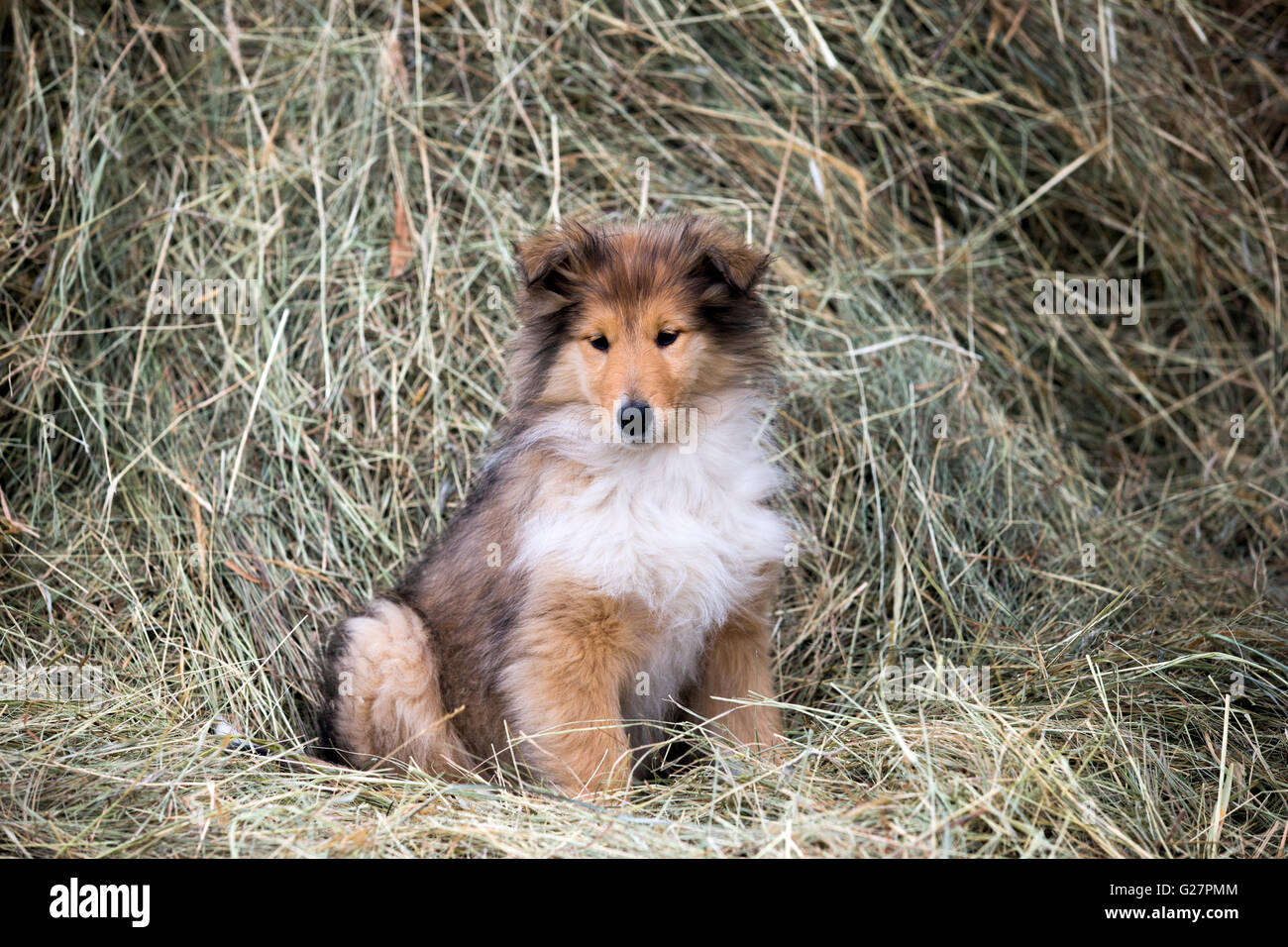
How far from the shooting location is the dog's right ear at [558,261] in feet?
13.1

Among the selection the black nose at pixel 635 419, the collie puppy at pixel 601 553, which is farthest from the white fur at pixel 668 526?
the black nose at pixel 635 419

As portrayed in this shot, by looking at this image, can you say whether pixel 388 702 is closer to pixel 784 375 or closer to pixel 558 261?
pixel 558 261

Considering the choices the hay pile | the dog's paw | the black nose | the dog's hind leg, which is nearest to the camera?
the black nose

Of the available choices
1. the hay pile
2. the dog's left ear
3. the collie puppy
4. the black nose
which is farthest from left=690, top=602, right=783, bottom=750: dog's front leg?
the dog's left ear

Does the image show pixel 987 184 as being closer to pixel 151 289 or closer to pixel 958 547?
pixel 958 547

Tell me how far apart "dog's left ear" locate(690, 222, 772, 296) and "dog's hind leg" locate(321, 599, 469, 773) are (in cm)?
171

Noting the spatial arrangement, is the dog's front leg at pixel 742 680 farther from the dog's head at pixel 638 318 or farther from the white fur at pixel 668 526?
the dog's head at pixel 638 318

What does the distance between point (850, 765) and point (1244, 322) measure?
4.05 meters

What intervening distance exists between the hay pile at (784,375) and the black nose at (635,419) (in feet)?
3.89

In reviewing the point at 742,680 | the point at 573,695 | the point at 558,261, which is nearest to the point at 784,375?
the point at 742,680

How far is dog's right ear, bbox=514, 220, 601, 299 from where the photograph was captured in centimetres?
399

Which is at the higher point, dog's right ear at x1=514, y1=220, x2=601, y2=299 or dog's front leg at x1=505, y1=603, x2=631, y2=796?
dog's right ear at x1=514, y1=220, x2=601, y2=299

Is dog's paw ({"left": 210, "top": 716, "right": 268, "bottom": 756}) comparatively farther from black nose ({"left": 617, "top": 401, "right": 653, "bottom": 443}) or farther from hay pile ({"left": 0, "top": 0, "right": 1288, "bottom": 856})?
black nose ({"left": 617, "top": 401, "right": 653, "bottom": 443})

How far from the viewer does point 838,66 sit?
6094mm
